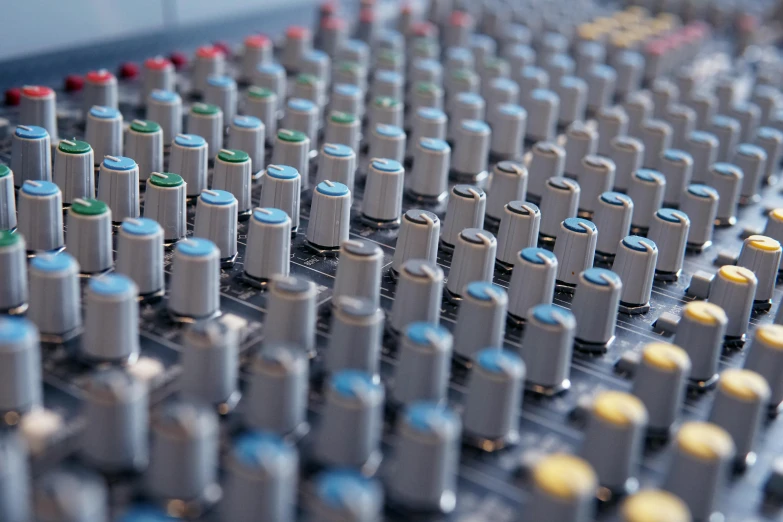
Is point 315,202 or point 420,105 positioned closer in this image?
point 315,202

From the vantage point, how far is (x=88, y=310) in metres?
1.39

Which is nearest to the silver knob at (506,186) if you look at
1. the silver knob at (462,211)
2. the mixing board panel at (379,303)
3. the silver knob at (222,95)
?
the mixing board panel at (379,303)

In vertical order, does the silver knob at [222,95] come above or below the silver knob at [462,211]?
above

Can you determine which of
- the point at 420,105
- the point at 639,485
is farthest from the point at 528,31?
the point at 639,485

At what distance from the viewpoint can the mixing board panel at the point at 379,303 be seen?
1.19 meters

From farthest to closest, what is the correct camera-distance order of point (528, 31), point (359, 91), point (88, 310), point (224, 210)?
point (528, 31) → point (359, 91) → point (224, 210) → point (88, 310)

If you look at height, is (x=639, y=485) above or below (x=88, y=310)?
below

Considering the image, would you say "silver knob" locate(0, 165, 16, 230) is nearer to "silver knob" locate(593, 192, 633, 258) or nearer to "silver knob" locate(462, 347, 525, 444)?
"silver knob" locate(462, 347, 525, 444)

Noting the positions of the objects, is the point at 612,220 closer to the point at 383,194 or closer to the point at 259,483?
the point at 383,194

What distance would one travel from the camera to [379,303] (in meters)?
1.69

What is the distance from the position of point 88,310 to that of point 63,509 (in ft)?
1.46

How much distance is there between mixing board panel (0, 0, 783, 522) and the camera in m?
1.19

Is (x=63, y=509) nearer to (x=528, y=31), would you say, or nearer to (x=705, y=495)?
(x=705, y=495)

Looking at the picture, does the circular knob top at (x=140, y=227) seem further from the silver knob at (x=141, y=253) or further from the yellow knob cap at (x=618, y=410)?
the yellow knob cap at (x=618, y=410)
